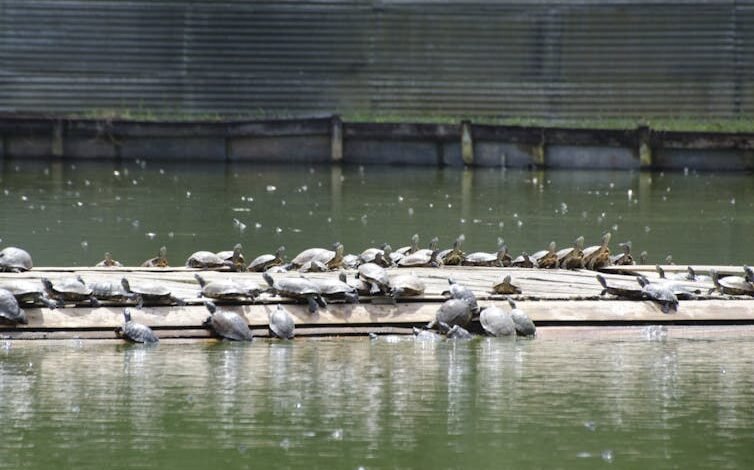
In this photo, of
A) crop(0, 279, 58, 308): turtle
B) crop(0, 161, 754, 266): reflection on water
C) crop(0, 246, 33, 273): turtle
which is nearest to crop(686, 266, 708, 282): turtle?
crop(0, 161, 754, 266): reflection on water

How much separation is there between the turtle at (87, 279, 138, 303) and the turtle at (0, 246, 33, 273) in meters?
1.04

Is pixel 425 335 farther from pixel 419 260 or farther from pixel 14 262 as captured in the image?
pixel 14 262

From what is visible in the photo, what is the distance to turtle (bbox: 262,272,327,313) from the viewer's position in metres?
11.9

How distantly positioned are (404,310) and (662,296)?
2226 mm

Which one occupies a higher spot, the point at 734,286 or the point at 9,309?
the point at 734,286

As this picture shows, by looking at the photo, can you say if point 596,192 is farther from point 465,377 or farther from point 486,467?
point 486,467

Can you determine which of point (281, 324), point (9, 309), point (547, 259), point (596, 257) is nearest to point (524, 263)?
point (547, 259)

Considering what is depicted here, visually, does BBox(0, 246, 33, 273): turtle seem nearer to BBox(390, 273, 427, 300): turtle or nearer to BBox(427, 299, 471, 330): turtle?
BBox(390, 273, 427, 300): turtle

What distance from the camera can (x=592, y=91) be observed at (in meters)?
33.5

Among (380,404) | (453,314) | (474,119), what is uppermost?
(474,119)

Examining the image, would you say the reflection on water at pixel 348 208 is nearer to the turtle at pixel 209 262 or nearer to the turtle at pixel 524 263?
the turtle at pixel 209 262

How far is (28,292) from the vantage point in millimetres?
11516

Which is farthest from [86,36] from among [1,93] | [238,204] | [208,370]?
[208,370]

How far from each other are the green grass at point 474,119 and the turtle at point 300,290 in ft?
63.2
